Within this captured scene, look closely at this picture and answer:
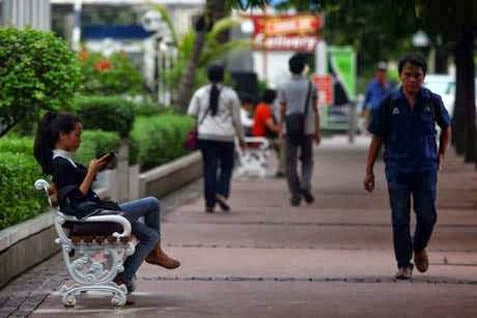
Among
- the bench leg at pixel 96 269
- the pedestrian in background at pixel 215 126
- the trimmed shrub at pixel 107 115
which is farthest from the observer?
the trimmed shrub at pixel 107 115

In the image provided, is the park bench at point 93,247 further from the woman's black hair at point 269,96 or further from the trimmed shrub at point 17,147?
the woman's black hair at point 269,96

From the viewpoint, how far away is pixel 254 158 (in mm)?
23844

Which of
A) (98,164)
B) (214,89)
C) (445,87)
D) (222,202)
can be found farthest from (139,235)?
(445,87)

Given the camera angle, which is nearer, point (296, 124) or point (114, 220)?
point (114, 220)

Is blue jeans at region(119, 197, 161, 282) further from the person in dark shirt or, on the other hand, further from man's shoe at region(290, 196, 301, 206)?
man's shoe at region(290, 196, 301, 206)

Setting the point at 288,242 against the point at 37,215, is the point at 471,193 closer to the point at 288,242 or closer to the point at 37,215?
the point at 288,242

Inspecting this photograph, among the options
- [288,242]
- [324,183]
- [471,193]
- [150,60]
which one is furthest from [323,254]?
[150,60]

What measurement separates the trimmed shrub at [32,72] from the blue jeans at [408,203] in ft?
13.7

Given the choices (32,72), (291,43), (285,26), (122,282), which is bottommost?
(122,282)

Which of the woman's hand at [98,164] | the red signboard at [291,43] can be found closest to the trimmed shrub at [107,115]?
the woman's hand at [98,164]

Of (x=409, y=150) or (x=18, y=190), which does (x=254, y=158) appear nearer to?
(x=18, y=190)

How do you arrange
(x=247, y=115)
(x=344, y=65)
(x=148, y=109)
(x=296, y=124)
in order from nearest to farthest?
(x=296, y=124)
(x=148, y=109)
(x=247, y=115)
(x=344, y=65)

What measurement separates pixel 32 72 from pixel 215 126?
3.56 metres

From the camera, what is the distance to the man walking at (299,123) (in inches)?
707
